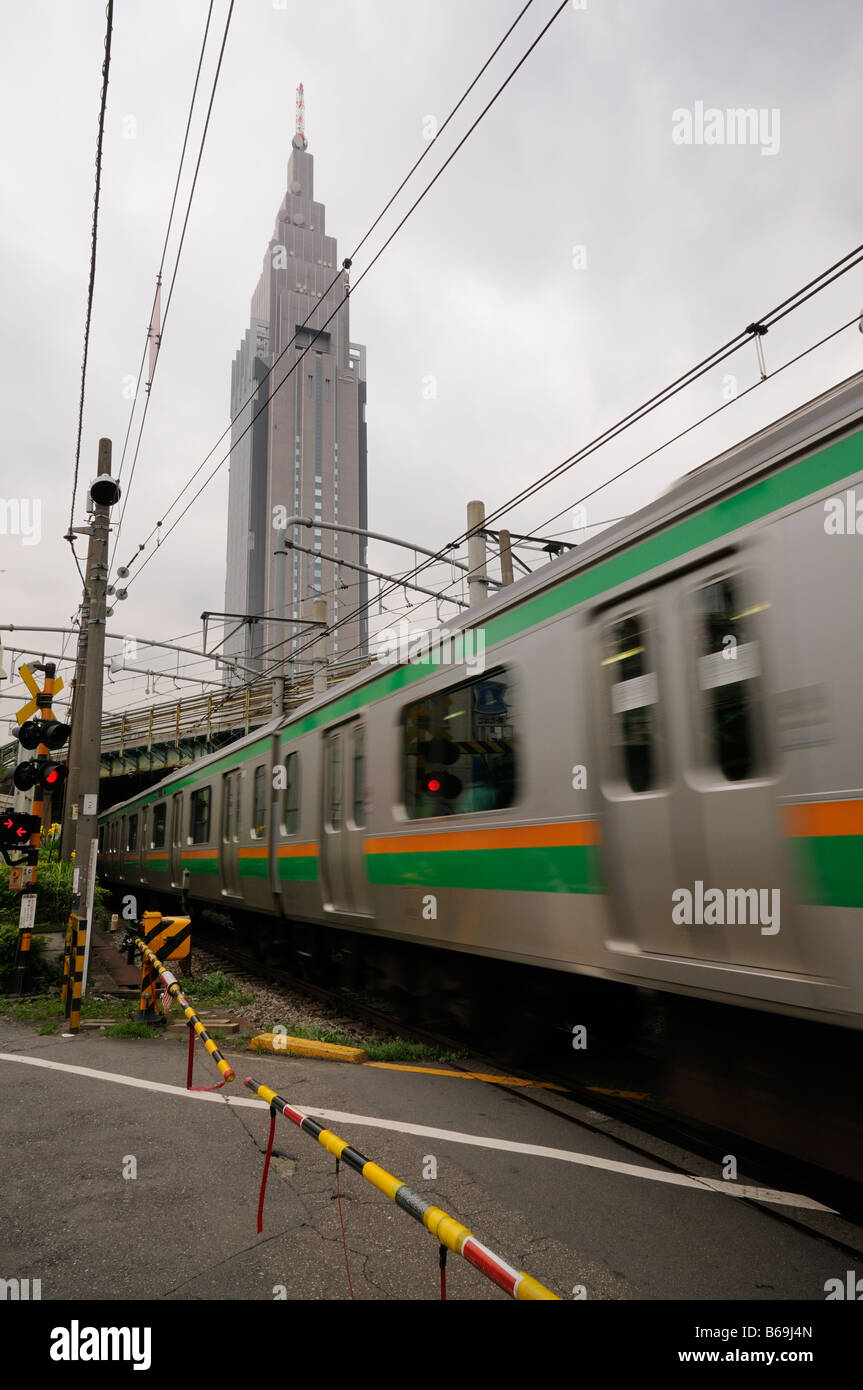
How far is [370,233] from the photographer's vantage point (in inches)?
350

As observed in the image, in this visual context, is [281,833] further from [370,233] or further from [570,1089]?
[370,233]

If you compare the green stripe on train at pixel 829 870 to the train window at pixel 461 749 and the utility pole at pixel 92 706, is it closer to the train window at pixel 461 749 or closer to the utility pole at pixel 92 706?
the train window at pixel 461 749

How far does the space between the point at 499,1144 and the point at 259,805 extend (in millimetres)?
7544

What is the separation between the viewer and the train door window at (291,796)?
10.3 meters

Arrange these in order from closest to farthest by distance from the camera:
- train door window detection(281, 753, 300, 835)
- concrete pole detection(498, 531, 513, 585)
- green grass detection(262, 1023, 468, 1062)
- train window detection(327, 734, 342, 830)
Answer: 1. green grass detection(262, 1023, 468, 1062)
2. train window detection(327, 734, 342, 830)
3. train door window detection(281, 753, 300, 835)
4. concrete pole detection(498, 531, 513, 585)

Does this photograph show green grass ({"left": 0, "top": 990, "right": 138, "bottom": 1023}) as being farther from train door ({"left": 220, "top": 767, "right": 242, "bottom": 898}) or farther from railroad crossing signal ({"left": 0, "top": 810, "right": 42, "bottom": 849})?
train door ({"left": 220, "top": 767, "right": 242, "bottom": 898})

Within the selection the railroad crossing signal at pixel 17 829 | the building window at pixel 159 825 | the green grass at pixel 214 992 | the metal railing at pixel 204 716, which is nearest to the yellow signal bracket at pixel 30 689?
the railroad crossing signal at pixel 17 829

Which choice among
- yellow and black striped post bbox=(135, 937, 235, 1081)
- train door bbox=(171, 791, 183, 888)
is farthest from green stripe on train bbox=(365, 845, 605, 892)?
train door bbox=(171, 791, 183, 888)

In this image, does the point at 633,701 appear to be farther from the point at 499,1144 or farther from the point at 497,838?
the point at 499,1144

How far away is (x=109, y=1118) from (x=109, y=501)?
7670mm

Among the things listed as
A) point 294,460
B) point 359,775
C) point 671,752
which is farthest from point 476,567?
point 294,460

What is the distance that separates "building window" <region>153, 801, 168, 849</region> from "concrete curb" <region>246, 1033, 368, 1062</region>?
39.1ft

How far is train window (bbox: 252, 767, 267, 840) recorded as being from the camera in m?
11.6
